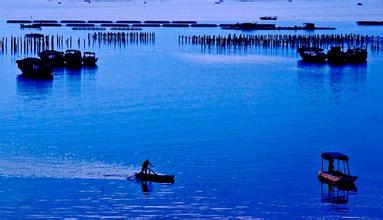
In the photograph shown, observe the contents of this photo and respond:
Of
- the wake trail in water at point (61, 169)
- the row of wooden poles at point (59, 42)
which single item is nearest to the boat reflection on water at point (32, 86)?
the wake trail in water at point (61, 169)

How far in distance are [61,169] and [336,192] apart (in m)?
11.0

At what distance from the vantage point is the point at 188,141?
35.4 metres

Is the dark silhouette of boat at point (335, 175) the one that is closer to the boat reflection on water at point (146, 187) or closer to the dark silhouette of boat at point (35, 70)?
the boat reflection on water at point (146, 187)

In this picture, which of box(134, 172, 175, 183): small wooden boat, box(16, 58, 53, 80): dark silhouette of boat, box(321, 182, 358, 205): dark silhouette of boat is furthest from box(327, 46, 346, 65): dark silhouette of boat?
box(134, 172, 175, 183): small wooden boat

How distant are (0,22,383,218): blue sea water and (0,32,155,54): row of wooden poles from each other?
19131 millimetres

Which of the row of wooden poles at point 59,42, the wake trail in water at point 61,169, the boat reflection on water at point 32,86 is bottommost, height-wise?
the wake trail in water at point 61,169

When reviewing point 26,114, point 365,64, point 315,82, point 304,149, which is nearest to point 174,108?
point 26,114

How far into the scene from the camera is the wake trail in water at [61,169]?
2877 cm

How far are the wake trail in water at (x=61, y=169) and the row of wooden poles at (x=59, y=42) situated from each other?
52983 mm

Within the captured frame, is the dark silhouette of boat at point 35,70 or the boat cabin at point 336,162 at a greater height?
the dark silhouette of boat at point 35,70

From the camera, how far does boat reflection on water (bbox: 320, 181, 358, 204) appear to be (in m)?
26.1

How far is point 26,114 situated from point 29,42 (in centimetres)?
5259

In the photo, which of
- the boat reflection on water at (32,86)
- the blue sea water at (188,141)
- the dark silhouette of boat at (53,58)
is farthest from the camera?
the dark silhouette of boat at (53,58)

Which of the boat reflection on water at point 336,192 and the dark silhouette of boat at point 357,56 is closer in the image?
the boat reflection on water at point 336,192
